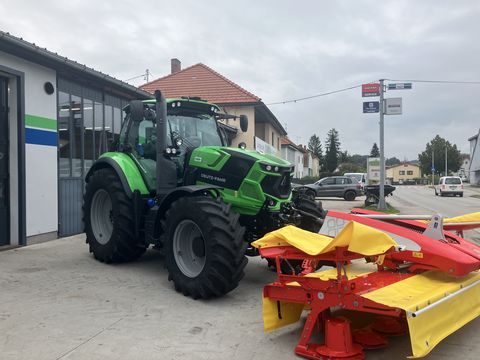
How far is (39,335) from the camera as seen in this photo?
4223mm

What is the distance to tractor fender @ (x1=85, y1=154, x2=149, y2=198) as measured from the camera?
22.0 ft

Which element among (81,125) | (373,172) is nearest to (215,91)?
(373,172)

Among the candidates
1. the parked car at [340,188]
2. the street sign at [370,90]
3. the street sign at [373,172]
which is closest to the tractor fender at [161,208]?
the street sign at [370,90]

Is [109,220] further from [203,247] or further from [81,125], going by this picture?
[81,125]

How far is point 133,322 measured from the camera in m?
4.59

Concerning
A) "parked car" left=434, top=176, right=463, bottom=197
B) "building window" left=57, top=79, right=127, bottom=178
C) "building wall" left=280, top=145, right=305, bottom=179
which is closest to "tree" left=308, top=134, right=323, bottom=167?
"building wall" left=280, top=145, right=305, bottom=179

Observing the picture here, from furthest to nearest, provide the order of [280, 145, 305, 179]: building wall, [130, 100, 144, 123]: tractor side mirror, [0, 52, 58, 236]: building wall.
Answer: [280, 145, 305, 179]: building wall → [0, 52, 58, 236]: building wall → [130, 100, 144, 123]: tractor side mirror

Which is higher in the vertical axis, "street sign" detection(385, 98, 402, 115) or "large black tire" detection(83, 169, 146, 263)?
"street sign" detection(385, 98, 402, 115)

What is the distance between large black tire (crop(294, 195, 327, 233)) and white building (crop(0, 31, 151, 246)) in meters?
4.75

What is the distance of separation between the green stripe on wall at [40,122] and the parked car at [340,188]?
1937 centimetres

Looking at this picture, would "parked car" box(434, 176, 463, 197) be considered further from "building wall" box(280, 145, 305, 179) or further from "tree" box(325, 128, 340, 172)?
"tree" box(325, 128, 340, 172)

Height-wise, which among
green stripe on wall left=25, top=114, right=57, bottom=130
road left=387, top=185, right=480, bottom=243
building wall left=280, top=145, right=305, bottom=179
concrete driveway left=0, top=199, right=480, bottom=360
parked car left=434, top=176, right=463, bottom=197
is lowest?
road left=387, top=185, right=480, bottom=243

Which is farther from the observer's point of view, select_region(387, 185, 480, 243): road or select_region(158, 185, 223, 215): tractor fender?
select_region(387, 185, 480, 243): road

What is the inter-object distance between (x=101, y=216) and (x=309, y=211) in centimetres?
351
